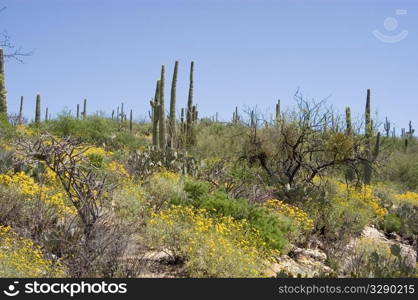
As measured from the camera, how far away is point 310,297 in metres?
Result: 5.12

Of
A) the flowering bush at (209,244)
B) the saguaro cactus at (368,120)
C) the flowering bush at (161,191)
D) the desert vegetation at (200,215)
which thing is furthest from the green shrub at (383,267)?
the saguaro cactus at (368,120)

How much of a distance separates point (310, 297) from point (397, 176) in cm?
2795

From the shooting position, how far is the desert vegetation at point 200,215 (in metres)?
6.41

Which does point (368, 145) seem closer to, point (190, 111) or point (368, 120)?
point (368, 120)

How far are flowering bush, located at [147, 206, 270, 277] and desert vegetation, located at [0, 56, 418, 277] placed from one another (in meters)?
0.02

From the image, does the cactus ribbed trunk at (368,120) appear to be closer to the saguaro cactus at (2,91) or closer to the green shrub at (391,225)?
the green shrub at (391,225)

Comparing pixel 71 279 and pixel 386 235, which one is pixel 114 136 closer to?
pixel 386 235

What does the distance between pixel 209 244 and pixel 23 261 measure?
224cm

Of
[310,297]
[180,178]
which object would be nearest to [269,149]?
[180,178]

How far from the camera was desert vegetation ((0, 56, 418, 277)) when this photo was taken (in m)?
6.41

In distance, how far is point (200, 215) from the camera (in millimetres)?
7840

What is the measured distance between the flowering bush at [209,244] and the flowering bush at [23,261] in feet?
5.13

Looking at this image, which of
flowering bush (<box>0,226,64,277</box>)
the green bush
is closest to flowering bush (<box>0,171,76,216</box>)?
flowering bush (<box>0,226,64,277</box>)

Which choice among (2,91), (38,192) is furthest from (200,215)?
(2,91)
